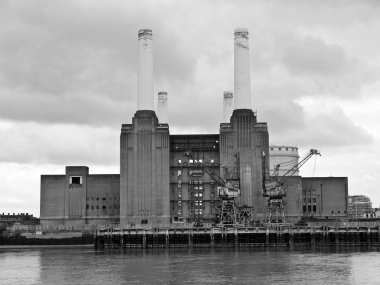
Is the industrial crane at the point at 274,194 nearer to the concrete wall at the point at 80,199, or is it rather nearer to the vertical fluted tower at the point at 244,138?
the vertical fluted tower at the point at 244,138

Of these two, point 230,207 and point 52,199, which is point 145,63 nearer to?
point 230,207

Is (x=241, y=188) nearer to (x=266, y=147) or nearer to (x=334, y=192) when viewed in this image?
(x=266, y=147)

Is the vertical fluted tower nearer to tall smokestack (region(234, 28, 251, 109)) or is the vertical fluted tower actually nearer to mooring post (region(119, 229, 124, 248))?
tall smokestack (region(234, 28, 251, 109))

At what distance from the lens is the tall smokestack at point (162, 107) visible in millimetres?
155250

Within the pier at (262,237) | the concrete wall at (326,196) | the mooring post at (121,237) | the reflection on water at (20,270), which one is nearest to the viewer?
the reflection on water at (20,270)

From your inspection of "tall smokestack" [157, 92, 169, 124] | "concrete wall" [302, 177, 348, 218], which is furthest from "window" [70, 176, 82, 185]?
"concrete wall" [302, 177, 348, 218]

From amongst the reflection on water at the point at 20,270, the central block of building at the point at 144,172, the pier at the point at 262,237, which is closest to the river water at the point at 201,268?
the reflection on water at the point at 20,270

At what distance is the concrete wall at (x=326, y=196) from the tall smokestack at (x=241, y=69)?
25.9m

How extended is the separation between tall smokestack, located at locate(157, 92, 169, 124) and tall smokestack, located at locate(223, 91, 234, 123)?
12.9 meters

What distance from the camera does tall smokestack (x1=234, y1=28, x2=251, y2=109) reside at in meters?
138

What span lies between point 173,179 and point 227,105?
2308cm

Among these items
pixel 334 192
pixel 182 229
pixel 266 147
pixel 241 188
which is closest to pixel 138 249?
pixel 182 229

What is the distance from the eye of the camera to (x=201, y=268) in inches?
3103

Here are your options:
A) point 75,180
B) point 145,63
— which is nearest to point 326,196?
point 145,63
